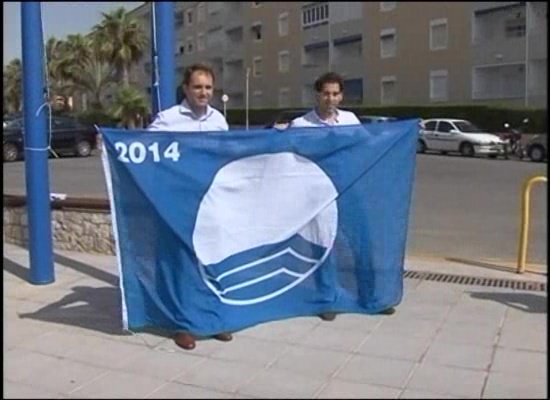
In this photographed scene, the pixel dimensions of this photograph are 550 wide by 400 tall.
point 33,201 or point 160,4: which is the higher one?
point 160,4

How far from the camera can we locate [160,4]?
525cm

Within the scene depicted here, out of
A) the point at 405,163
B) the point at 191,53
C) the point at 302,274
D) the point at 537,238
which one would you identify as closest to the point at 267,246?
the point at 302,274

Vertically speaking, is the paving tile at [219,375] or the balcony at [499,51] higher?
the balcony at [499,51]

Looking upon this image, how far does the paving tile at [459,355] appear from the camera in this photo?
3.64 meters

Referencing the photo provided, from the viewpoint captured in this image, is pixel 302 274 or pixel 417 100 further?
pixel 417 100

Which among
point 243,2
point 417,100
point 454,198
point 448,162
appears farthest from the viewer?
point 448,162

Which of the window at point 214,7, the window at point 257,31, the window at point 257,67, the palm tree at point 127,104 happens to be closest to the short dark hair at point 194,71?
the window at point 257,31

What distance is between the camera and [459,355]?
3.78m

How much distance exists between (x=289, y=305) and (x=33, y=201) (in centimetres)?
237

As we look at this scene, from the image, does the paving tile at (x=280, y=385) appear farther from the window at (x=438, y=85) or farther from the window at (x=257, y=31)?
the window at (x=438, y=85)

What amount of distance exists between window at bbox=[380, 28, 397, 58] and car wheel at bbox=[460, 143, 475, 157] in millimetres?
15852

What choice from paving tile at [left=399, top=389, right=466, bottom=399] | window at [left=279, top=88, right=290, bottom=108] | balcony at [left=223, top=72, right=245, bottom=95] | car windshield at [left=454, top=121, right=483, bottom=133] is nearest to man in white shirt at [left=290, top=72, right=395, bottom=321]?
paving tile at [left=399, top=389, right=466, bottom=399]

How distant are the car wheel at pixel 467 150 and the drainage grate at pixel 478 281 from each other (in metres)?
19.5

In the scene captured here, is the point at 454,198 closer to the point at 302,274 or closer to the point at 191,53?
the point at 191,53
